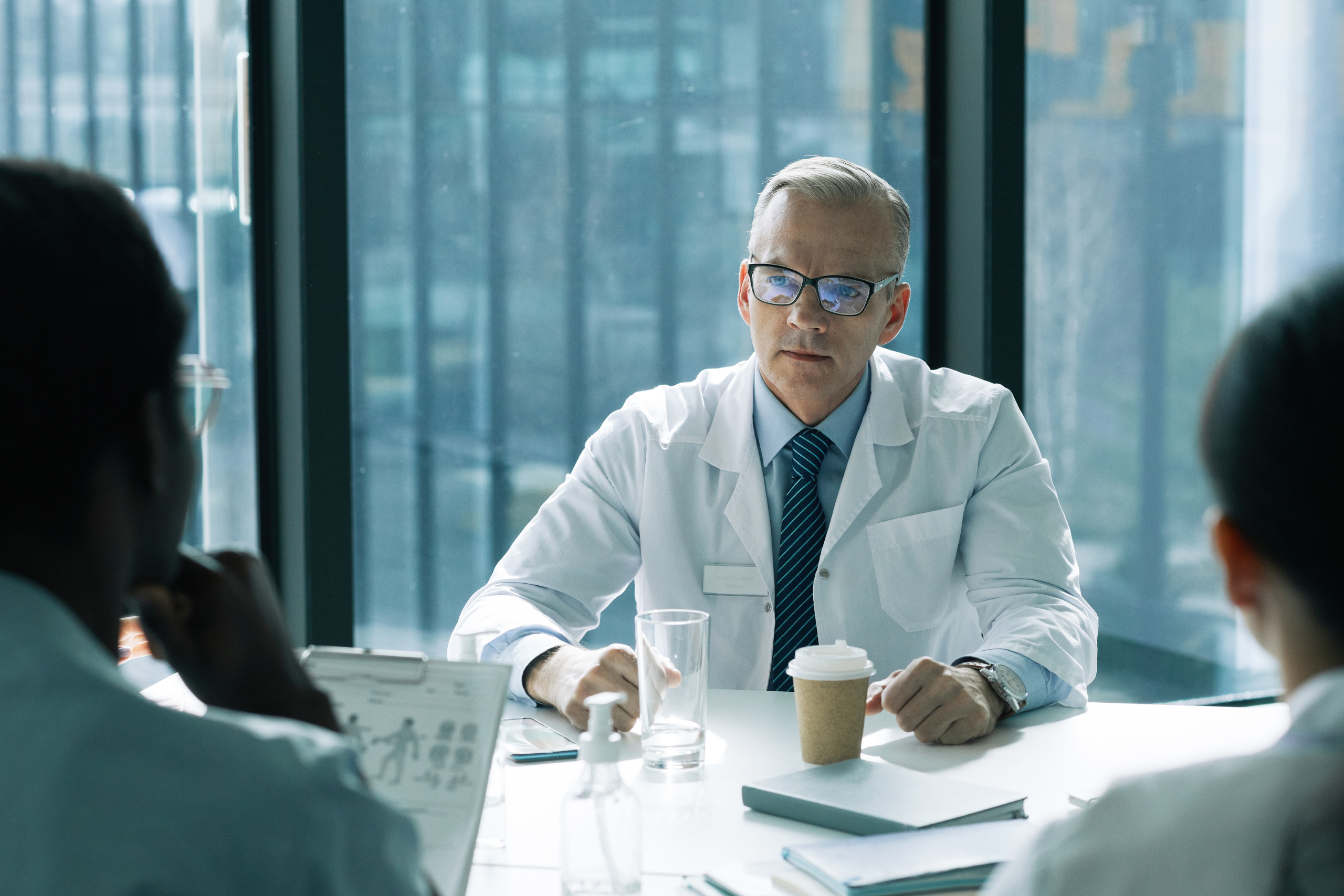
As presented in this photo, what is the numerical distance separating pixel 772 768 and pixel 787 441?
0.86 meters

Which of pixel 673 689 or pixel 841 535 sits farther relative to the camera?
pixel 841 535

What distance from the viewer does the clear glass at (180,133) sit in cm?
241

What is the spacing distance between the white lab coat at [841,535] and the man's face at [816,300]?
126 mm

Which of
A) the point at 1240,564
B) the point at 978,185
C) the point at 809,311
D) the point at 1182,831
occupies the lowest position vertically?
the point at 1182,831

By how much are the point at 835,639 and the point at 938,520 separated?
29 cm

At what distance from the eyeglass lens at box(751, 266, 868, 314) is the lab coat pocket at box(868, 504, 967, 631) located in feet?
1.32

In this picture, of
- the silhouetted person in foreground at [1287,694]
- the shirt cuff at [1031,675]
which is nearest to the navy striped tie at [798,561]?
the shirt cuff at [1031,675]

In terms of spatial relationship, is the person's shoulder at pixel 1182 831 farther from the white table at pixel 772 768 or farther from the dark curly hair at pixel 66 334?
the dark curly hair at pixel 66 334

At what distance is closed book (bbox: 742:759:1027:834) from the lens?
1.23 meters

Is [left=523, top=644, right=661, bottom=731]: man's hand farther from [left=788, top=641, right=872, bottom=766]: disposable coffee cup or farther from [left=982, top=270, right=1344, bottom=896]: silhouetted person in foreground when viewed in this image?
[left=982, top=270, right=1344, bottom=896]: silhouetted person in foreground

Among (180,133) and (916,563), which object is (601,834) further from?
(180,133)

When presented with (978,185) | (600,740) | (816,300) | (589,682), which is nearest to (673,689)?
(589,682)

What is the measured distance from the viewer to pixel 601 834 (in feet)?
3.65

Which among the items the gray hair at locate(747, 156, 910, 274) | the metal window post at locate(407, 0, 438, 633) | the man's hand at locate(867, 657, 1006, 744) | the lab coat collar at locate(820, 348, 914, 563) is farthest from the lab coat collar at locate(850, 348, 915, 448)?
the metal window post at locate(407, 0, 438, 633)
